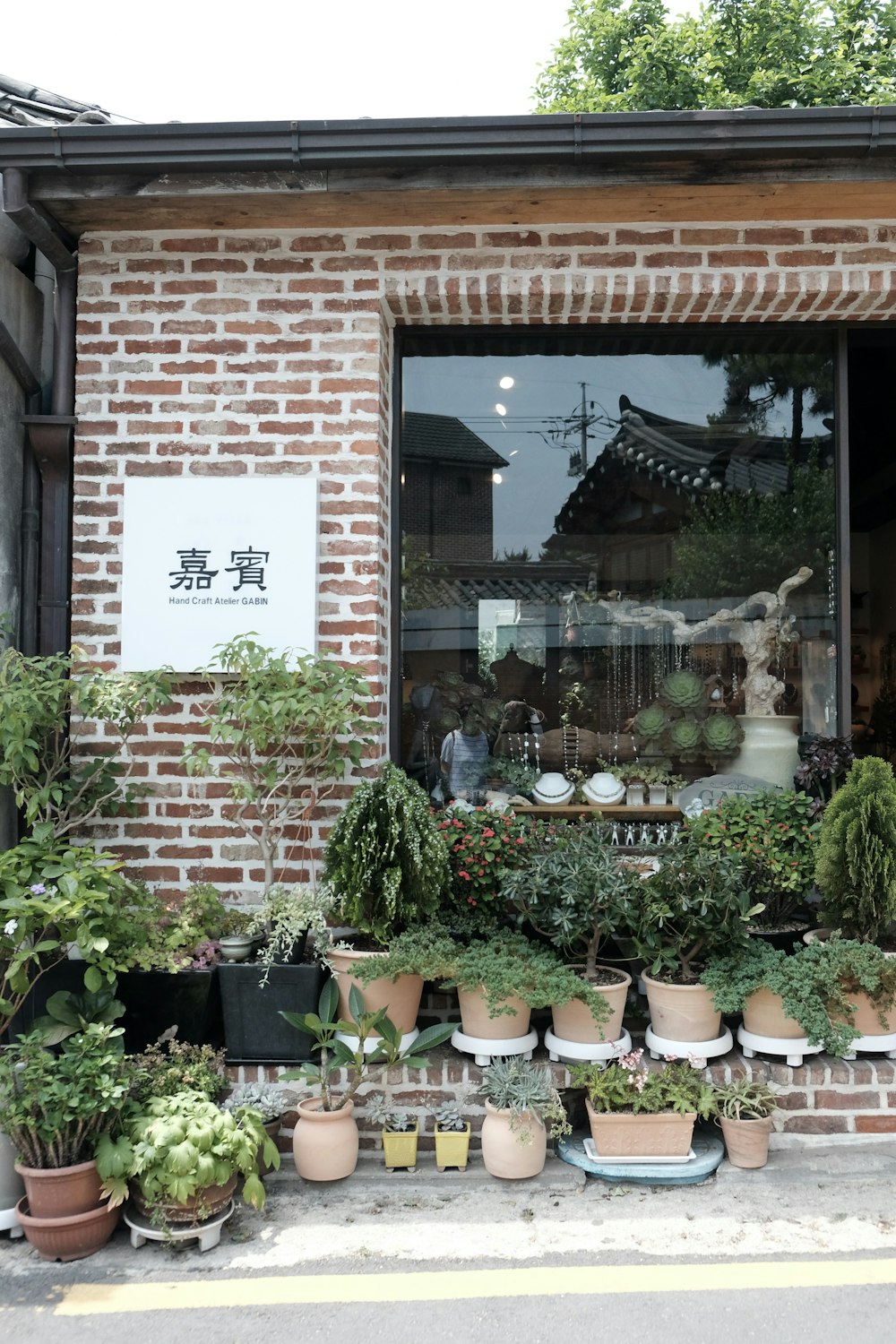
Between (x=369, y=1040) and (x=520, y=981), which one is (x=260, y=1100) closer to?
(x=369, y=1040)

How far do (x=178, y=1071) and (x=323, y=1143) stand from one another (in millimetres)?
583

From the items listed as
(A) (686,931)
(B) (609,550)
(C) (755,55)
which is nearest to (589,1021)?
(A) (686,931)

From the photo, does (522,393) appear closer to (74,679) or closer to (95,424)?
(95,424)

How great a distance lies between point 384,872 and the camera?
12.3ft

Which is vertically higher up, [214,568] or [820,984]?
[214,568]

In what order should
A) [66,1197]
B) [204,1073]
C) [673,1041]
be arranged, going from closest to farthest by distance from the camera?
[66,1197] → [204,1073] → [673,1041]

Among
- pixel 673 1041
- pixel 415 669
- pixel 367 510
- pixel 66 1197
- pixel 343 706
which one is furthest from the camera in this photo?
pixel 415 669

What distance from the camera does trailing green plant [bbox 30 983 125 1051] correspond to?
340cm

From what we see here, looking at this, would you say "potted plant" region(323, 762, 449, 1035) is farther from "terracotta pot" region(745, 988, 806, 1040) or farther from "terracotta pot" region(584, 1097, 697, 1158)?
"terracotta pot" region(745, 988, 806, 1040)

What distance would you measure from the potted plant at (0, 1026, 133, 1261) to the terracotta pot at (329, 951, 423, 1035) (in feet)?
3.00

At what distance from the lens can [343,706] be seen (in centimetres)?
407

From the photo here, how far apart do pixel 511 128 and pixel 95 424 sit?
2215mm

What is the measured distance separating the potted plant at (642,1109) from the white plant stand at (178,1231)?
1.34 metres

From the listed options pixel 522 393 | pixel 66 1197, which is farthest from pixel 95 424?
pixel 66 1197
